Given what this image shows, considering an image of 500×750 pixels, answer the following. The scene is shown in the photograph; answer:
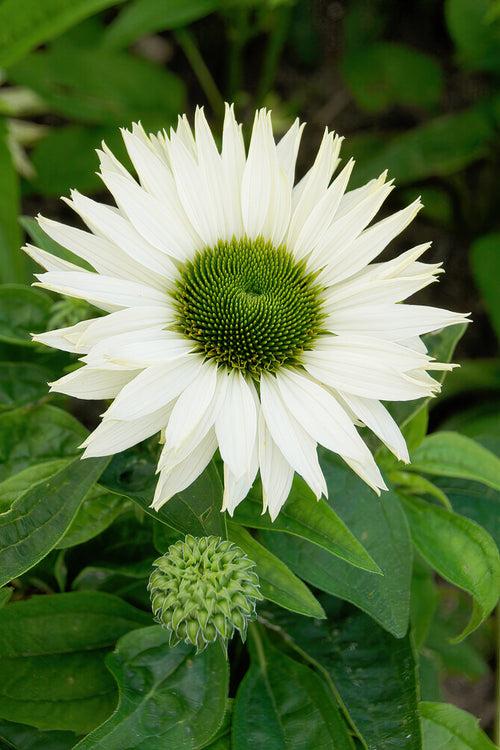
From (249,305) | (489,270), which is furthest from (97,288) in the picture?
(489,270)

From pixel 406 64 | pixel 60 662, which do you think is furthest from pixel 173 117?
pixel 60 662

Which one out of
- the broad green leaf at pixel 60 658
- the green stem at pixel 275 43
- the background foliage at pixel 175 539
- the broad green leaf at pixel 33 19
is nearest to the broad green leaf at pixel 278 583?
the background foliage at pixel 175 539

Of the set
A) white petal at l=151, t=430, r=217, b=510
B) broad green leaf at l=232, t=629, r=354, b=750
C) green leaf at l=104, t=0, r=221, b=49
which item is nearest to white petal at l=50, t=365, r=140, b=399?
white petal at l=151, t=430, r=217, b=510

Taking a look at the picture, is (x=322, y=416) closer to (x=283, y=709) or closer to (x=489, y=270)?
(x=283, y=709)

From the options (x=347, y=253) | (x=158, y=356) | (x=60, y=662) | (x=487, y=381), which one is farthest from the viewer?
(x=487, y=381)

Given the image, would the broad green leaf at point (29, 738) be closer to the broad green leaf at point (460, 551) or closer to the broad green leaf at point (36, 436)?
the broad green leaf at point (36, 436)

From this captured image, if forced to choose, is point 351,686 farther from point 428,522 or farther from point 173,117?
point 173,117
